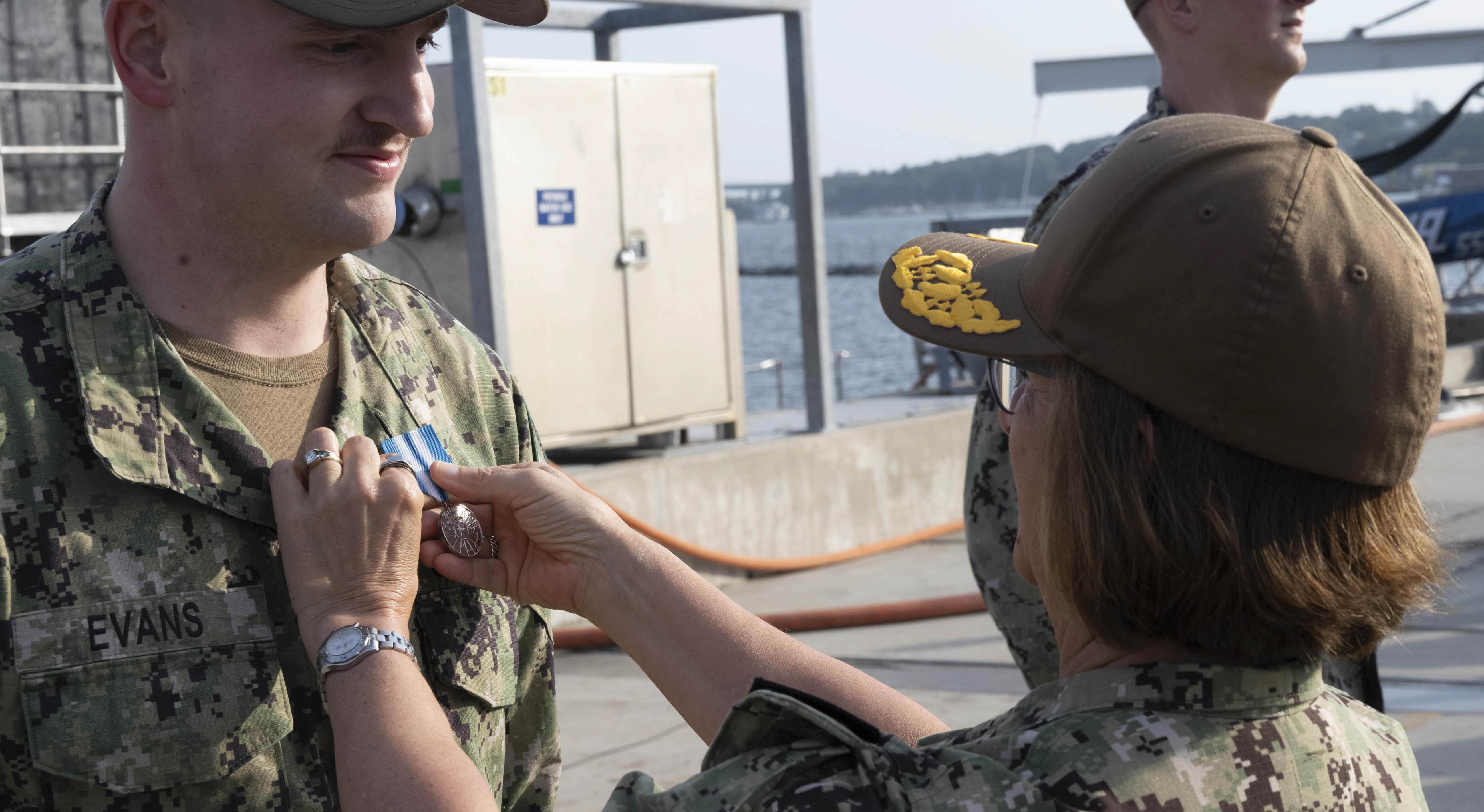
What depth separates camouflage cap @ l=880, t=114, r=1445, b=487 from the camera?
134 centimetres

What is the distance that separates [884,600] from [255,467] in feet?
18.9

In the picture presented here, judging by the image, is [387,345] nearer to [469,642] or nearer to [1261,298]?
[469,642]

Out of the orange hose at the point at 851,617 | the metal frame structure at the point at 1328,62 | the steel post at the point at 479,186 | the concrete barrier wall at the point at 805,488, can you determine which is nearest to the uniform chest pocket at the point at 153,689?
the orange hose at the point at 851,617

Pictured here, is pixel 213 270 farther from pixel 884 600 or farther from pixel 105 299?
pixel 884 600

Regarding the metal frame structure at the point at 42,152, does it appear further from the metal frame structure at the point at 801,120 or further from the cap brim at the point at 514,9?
the cap brim at the point at 514,9

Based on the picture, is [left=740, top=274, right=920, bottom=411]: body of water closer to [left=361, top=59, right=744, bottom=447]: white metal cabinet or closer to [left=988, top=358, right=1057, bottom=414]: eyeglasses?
[left=361, top=59, right=744, bottom=447]: white metal cabinet

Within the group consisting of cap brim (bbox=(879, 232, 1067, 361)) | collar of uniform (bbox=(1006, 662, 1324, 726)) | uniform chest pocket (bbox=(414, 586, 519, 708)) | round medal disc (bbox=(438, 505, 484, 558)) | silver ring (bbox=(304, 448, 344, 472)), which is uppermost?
cap brim (bbox=(879, 232, 1067, 361))

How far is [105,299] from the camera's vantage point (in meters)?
1.79

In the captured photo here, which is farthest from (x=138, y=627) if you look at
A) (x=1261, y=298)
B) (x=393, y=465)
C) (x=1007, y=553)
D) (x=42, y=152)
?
(x=42, y=152)

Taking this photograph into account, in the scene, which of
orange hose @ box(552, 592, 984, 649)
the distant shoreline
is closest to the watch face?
orange hose @ box(552, 592, 984, 649)

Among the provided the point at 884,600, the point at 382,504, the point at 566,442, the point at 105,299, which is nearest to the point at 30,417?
the point at 105,299

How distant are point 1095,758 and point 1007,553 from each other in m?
1.81

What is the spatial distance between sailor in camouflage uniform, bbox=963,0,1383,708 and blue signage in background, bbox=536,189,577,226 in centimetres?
416

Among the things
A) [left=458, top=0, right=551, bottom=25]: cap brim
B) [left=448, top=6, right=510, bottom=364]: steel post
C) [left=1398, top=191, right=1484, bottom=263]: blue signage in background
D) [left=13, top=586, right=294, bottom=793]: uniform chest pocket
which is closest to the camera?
[left=13, top=586, right=294, bottom=793]: uniform chest pocket
